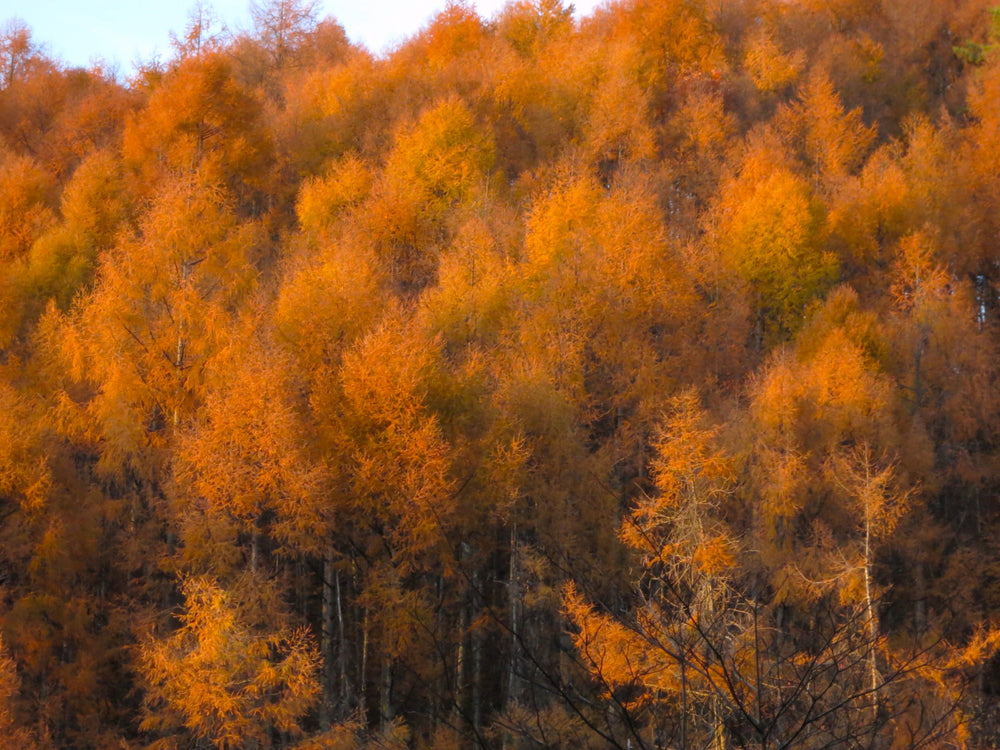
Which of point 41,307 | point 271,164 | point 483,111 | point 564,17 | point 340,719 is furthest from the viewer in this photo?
point 564,17

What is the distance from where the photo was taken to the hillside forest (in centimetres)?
1650

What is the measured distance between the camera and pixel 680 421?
627 inches

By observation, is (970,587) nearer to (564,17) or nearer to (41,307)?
(41,307)

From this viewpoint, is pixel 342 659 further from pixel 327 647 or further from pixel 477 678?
pixel 477 678

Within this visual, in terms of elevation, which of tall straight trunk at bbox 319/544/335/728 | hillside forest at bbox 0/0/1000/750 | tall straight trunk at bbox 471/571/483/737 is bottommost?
tall straight trunk at bbox 471/571/483/737

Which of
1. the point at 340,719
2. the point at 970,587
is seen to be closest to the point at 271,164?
the point at 340,719

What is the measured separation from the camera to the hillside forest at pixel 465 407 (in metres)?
16.5

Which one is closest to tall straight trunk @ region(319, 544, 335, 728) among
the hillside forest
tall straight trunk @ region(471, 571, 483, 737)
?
the hillside forest

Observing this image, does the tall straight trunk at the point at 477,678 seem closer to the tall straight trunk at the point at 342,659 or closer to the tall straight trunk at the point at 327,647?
the tall straight trunk at the point at 342,659

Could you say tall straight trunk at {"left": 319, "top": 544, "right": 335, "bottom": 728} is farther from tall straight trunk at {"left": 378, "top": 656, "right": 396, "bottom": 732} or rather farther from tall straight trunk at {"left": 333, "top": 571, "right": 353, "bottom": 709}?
tall straight trunk at {"left": 378, "top": 656, "right": 396, "bottom": 732}

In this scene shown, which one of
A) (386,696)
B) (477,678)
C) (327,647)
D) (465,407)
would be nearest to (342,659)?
(327,647)

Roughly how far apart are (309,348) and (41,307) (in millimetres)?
10414

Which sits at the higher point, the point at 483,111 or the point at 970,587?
the point at 483,111

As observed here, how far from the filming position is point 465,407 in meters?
20.8
